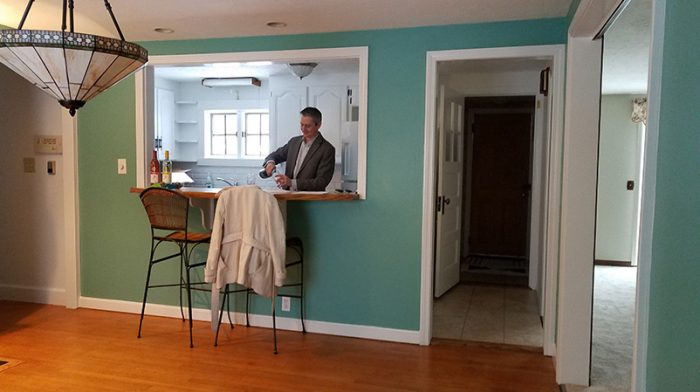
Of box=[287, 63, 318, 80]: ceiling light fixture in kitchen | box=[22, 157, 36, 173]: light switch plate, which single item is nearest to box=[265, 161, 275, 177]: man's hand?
box=[287, 63, 318, 80]: ceiling light fixture in kitchen

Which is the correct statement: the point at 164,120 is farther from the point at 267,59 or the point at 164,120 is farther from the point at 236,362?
the point at 236,362

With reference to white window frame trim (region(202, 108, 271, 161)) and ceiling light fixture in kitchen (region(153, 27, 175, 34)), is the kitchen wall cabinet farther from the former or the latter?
ceiling light fixture in kitchen (region(153, 27, 175, 34))

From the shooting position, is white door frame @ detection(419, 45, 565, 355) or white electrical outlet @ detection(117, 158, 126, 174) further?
white electrical outlet @ detection(117, 158, 126, 174)

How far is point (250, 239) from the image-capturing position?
3199 mm

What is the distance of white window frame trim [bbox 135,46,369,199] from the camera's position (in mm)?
3467

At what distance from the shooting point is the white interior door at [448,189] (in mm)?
4270

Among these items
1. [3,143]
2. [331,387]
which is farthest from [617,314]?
[3,143]

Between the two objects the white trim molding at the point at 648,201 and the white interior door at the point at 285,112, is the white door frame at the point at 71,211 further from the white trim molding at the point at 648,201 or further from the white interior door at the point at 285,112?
the white trim molding at the point at 648,201

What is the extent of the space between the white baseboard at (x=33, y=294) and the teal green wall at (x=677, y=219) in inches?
171

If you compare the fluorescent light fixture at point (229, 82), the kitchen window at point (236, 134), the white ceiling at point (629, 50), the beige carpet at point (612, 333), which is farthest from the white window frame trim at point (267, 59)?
the kitchen window at point (236, 134)

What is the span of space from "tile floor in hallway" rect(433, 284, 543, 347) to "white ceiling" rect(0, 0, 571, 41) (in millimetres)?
2188

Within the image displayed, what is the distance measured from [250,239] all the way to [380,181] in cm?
97

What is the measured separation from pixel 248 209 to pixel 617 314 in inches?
130

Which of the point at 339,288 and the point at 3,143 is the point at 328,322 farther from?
the point at 3,143
